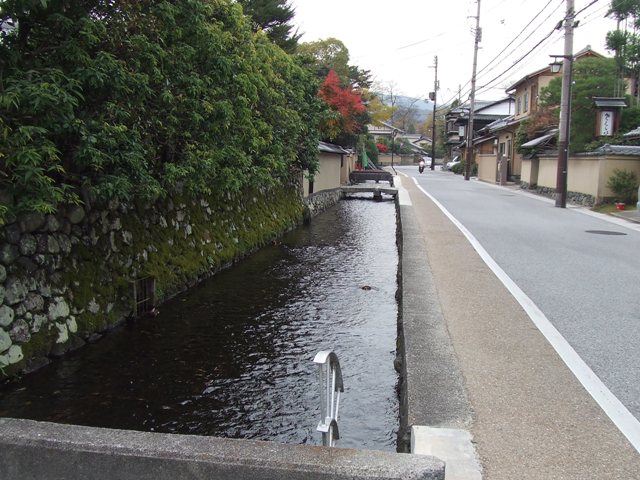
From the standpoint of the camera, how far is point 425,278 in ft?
25.9

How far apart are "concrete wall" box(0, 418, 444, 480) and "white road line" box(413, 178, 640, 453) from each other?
6.00ft

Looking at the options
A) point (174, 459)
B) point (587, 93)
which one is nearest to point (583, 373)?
point (174, 459)

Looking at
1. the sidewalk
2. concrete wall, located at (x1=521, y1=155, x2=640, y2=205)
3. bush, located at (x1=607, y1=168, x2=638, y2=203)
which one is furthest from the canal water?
concrete wall, located at (x1=521, y1=155, x2=640, y2=205)

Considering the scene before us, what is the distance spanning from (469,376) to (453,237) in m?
8.06

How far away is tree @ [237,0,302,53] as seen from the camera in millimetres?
25375

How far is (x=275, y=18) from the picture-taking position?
1042 inches

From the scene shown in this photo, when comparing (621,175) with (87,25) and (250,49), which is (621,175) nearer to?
(250,49)

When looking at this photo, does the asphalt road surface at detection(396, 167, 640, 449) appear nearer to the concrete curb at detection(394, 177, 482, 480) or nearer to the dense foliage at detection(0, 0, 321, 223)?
the concrete curb at detection(394, 177, 482, 480)

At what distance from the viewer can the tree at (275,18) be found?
25.4 meters

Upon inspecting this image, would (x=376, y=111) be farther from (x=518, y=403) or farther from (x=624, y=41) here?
(x=518, y=403)

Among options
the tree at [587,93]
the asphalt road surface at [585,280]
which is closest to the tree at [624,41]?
the tree at [587,93]

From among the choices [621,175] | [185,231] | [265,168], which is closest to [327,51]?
[621,175]

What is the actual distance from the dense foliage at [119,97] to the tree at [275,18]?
54.9ft

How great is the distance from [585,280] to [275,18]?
884 inches
